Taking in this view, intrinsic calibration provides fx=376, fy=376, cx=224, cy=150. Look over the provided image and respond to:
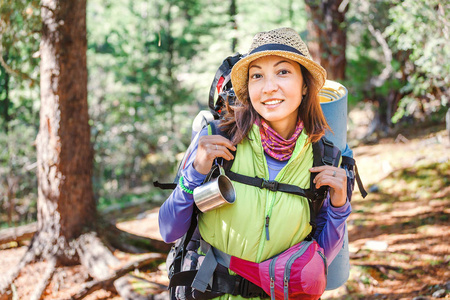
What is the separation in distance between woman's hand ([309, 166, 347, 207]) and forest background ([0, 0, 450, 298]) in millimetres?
3635

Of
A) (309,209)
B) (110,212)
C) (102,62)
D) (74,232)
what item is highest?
(102,62)

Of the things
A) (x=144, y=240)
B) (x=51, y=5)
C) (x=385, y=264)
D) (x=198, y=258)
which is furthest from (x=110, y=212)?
(x=198, y=258)

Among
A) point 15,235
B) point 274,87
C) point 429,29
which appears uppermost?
point 429,29

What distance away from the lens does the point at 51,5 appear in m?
4.44

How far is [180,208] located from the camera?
1.91 meters

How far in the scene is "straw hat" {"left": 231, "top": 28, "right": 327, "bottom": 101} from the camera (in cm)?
195

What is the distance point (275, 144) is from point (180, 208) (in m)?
0.61

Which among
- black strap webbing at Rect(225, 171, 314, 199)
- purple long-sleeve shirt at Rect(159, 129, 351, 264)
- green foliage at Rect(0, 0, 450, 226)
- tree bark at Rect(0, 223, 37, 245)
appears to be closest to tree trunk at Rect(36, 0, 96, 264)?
green foliage at Rect(0, 0, 450, 226)

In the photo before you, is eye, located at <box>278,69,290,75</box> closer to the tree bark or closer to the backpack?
the backpack

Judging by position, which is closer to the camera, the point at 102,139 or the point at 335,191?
the point at 335,191

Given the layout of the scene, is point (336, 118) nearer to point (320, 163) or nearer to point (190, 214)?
point (320, 163)

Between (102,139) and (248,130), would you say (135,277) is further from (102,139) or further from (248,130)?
(102,139)

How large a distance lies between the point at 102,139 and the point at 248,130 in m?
9.16

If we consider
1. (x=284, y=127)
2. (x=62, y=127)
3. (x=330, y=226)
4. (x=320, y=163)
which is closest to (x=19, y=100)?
(x=62, y=127)
